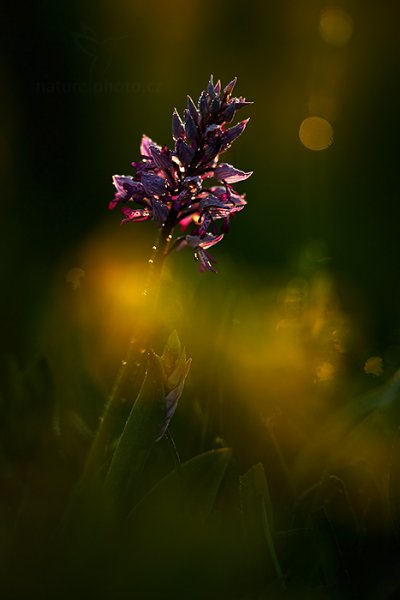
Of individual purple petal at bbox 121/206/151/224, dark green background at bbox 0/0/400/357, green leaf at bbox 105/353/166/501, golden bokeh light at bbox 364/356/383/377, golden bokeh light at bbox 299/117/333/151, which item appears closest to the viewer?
green leaf at bbox 105/353/166/501

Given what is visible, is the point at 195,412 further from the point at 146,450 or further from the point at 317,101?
the point at 317,101

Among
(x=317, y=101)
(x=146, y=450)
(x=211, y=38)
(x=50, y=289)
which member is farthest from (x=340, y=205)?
(x=146, y=450)

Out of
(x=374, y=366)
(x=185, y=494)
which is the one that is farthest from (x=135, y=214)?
(x=374, y=366)

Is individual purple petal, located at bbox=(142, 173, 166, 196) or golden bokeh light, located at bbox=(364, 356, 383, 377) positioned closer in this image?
individual purple petal, located at bbox=(142, 173, 166, 196)

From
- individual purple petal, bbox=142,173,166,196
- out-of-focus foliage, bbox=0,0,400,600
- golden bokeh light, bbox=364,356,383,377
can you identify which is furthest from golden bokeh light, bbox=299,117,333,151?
individual purple petal, bbox=142,173,166,196

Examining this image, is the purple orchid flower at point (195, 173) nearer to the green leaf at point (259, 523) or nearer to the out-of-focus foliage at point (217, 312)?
the out-of-focus foliage at point (217, 312)

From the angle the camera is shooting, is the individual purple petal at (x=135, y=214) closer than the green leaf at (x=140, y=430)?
No

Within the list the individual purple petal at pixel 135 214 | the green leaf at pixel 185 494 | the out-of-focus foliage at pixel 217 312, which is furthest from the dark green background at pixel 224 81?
the green leaf at pixel 185 494

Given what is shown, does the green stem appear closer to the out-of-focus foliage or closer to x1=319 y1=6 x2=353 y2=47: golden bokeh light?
the out-of-focus foliage
